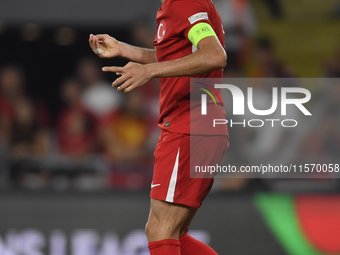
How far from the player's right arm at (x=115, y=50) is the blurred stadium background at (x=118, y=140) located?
1659mm

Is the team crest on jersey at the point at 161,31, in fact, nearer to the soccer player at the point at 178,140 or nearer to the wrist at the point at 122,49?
the soccer player at the point at 178,140

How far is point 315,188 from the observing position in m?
4.03

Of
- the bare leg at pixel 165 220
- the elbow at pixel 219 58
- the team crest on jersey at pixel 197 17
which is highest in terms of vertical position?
the team crest on jersey at pixel 197 17

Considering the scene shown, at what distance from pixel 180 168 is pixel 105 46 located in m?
0.83

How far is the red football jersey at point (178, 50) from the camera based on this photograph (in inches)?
87.0

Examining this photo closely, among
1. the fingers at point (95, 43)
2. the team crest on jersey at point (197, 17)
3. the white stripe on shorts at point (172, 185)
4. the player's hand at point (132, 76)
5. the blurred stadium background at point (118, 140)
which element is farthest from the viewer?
the blurred stadium background at point (118, 140)

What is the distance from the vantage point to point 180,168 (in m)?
2.30

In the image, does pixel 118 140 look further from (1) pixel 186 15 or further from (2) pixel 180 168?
(1) pixel 186 15

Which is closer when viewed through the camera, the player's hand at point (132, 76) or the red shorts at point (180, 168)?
the player's hand at point (132, 76)

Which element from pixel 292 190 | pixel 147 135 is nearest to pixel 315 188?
pixel 292 190

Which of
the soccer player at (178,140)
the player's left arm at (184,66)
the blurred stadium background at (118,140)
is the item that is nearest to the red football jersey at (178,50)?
the soccer player at (178,140)

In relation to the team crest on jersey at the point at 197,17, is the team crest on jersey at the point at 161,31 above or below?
below

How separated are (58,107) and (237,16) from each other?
257 centimetres

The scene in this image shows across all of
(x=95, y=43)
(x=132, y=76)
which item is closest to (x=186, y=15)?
(x=132, y=76)
